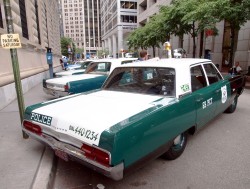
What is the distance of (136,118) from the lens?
2.40 meters

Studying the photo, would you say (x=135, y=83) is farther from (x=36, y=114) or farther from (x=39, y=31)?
(x=39, y=31)

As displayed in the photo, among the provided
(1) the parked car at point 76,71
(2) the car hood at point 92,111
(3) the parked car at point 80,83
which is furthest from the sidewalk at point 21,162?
(1) the parked car at point 76,71

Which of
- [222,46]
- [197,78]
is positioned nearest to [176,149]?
[197,78]

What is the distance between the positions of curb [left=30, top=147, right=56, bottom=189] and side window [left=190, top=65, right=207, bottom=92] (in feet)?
8.20

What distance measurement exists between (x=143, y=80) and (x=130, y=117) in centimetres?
144

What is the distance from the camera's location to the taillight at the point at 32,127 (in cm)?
288

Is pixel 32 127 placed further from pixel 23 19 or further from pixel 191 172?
pixel 23 19

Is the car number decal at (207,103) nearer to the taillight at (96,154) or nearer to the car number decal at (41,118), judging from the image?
the taillight at (96,154)

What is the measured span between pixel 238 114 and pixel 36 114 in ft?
16.8

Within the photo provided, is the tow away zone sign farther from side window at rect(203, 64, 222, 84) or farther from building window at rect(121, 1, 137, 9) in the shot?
building window at rect(121, 1, 137, 9)

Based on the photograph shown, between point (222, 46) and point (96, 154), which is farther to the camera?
point (222, 46)

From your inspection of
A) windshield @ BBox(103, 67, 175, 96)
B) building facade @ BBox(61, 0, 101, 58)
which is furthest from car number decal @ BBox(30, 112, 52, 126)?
building facade @ BBox(61, 0, 101, 58)

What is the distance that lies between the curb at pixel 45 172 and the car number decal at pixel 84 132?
0.82m

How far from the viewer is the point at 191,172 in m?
3.04
